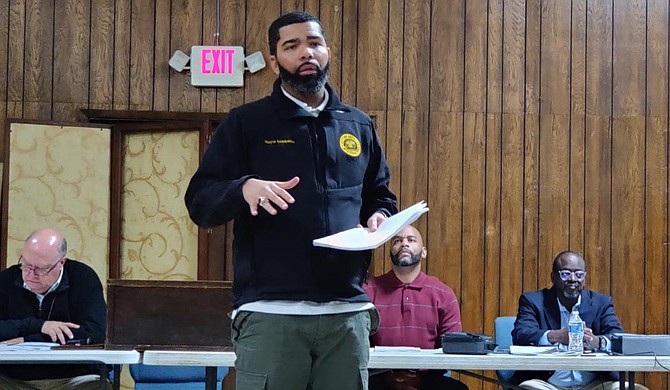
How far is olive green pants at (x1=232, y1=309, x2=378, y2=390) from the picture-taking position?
2.12 metres

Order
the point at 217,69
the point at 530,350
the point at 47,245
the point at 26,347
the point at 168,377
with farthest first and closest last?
the point at 217,69
the point at 168,377
the point at 47,245
the point at 530,350
the point at 26,347

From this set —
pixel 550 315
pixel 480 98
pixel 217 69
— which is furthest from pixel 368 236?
pixel 480 98

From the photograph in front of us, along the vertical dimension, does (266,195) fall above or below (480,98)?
below

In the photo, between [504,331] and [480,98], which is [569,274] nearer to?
[504,331]

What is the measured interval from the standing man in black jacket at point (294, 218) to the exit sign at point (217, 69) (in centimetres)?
373

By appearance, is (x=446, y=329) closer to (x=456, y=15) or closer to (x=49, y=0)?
(x=456, y=15)

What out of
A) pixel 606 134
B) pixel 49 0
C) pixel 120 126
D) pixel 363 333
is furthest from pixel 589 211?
pixel 363 333

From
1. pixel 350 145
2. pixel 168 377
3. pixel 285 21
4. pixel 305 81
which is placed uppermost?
pixel 285 21

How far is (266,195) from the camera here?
2035 mm

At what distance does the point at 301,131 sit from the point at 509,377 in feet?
9.50

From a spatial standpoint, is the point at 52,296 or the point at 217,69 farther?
the point at 217,69

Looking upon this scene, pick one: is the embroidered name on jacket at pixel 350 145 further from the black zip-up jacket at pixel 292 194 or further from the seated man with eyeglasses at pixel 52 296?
the seated man with eyeglasses at pixel 52 296

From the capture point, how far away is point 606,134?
6227 millimetres

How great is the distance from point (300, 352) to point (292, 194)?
1.16 ft
